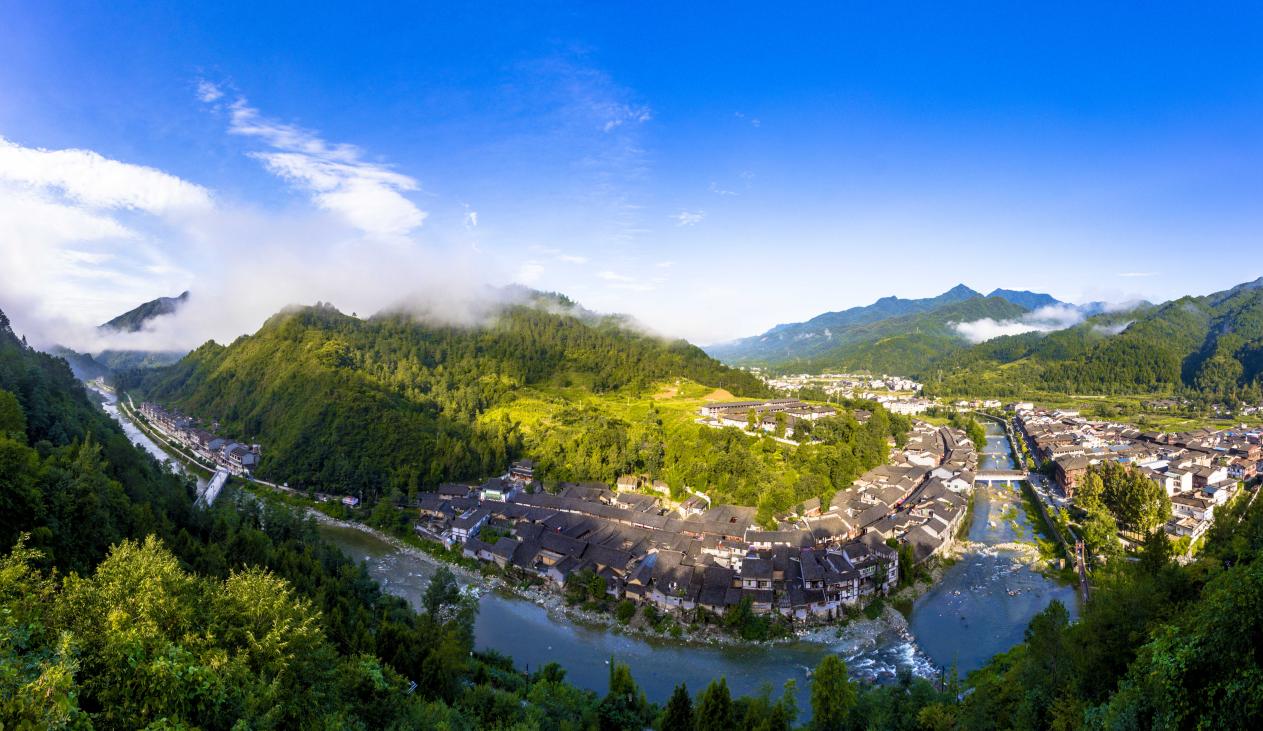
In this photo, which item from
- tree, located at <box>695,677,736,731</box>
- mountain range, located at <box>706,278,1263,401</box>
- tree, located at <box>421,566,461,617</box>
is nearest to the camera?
tree, located at <box>695,677,736,731</box>

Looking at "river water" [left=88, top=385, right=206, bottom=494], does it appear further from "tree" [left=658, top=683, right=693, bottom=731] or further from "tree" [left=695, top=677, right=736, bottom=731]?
"tree" [left=695, top=677, right=736, bottom=731]

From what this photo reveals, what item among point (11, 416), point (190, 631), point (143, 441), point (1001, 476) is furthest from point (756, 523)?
point (143, 441)

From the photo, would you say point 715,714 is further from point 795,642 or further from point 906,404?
point 906,404

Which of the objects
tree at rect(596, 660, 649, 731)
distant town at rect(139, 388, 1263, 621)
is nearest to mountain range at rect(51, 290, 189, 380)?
distant town at rect(139, 388, 1263, 621)

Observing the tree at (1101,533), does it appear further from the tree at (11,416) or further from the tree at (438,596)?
the tree at (11,416)

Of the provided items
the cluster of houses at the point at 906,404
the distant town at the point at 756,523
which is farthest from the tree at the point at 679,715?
the cluster of houses at the point at 906,404

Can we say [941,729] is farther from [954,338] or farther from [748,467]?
[954,338]

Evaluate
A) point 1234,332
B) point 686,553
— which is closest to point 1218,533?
point 686,553
